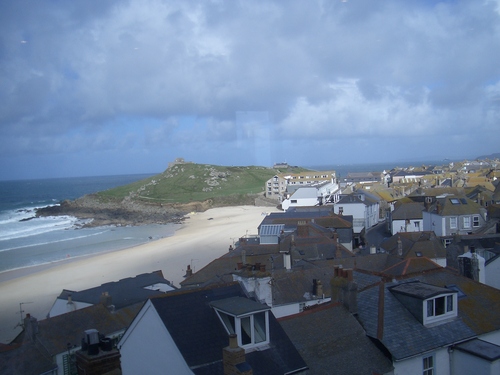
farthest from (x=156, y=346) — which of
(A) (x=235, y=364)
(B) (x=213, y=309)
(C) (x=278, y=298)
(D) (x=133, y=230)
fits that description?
(D) (x=133, y=230)

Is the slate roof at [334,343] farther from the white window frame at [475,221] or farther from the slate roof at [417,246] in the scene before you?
the white window frame at [475,221]

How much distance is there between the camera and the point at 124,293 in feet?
59.6

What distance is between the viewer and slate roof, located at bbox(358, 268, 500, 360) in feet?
27.3

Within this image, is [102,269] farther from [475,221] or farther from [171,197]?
[171,197]

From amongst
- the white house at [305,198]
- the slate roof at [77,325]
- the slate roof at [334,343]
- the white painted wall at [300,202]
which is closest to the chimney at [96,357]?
the slate roof at [334,343]

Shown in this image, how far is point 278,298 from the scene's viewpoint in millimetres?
13930

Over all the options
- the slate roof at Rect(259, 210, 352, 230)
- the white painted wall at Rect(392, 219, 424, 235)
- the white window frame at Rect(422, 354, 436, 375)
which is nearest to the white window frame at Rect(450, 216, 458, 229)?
the white painted wall at Rect(392, 219, 424, 235)

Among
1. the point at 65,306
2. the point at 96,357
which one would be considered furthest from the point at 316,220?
the point at 96,357

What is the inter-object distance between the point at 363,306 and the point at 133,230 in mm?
53394

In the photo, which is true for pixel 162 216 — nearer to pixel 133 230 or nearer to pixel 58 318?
pixel 133 230

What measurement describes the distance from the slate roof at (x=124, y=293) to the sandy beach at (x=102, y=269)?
4144 mm

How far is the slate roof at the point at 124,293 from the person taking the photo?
55.3 ft

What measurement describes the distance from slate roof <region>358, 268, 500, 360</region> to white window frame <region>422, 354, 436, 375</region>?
9.7 inches

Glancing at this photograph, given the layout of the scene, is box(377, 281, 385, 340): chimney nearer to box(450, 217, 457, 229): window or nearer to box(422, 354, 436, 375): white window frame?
box(422, 354, 436, 375): white window frame
